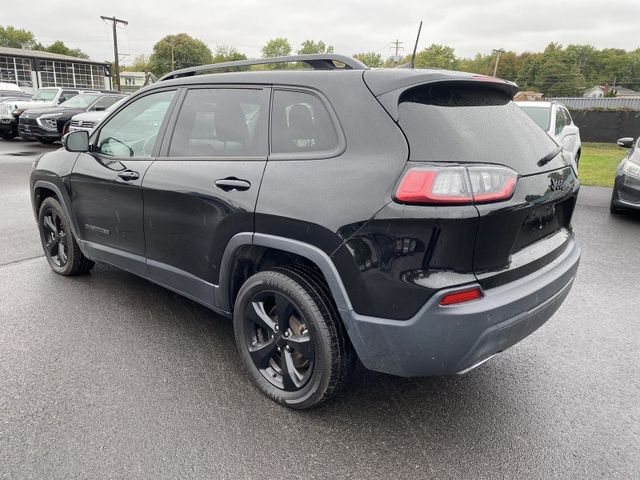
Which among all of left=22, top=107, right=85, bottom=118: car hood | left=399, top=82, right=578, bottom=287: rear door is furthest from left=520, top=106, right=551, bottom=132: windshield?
left=22, top=107, right=85, bottom=118: car hood

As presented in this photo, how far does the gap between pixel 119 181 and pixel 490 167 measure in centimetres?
254

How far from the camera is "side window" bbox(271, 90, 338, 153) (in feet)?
7.83

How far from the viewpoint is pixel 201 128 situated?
3.03 metres

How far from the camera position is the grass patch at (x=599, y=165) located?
36.1ft

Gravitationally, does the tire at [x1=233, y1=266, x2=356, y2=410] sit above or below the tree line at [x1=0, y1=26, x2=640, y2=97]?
below

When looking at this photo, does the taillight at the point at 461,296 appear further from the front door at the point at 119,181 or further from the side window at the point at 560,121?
the side window at the point at 560,121

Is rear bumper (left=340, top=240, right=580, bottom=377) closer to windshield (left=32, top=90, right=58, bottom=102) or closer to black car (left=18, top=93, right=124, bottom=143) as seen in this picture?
black car (left=18, top=93, right=124, bottom=143)

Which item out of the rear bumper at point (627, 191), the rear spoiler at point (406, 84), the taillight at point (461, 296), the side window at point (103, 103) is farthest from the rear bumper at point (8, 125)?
the taillight at point (461, 296)

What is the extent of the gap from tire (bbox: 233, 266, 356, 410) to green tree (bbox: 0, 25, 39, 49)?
12808 centimetres

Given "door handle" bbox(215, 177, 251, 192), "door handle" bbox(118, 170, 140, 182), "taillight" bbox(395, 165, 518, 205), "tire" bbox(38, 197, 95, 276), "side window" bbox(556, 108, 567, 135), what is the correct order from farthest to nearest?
"side window" bbox(556, 108, 567, 135)
"tire" bbox(38, 197, 95, 276)
"door handle" bbox(118, 170, 140, 182)
"door handle" bbox(215, 177, 251, 192)
"taillight" bbox(395, 165, 518, 205)

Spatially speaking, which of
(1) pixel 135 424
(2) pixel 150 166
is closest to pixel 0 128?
(2) pixel 150 166

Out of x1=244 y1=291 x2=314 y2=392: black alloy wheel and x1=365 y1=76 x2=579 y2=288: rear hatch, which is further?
x1=244 y1=291 x2=314 y2=392: black alloy wheel

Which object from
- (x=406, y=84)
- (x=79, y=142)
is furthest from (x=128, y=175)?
(x=406, y=84)

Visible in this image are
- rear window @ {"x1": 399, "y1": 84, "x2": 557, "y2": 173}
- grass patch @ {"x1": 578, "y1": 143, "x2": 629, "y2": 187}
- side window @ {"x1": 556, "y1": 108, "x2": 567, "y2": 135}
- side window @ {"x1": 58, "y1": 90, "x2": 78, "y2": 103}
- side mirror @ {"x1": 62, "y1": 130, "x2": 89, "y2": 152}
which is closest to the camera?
rear window @ {"x1": 399, "y1": 84, "x2": 557, "y2": 173}
